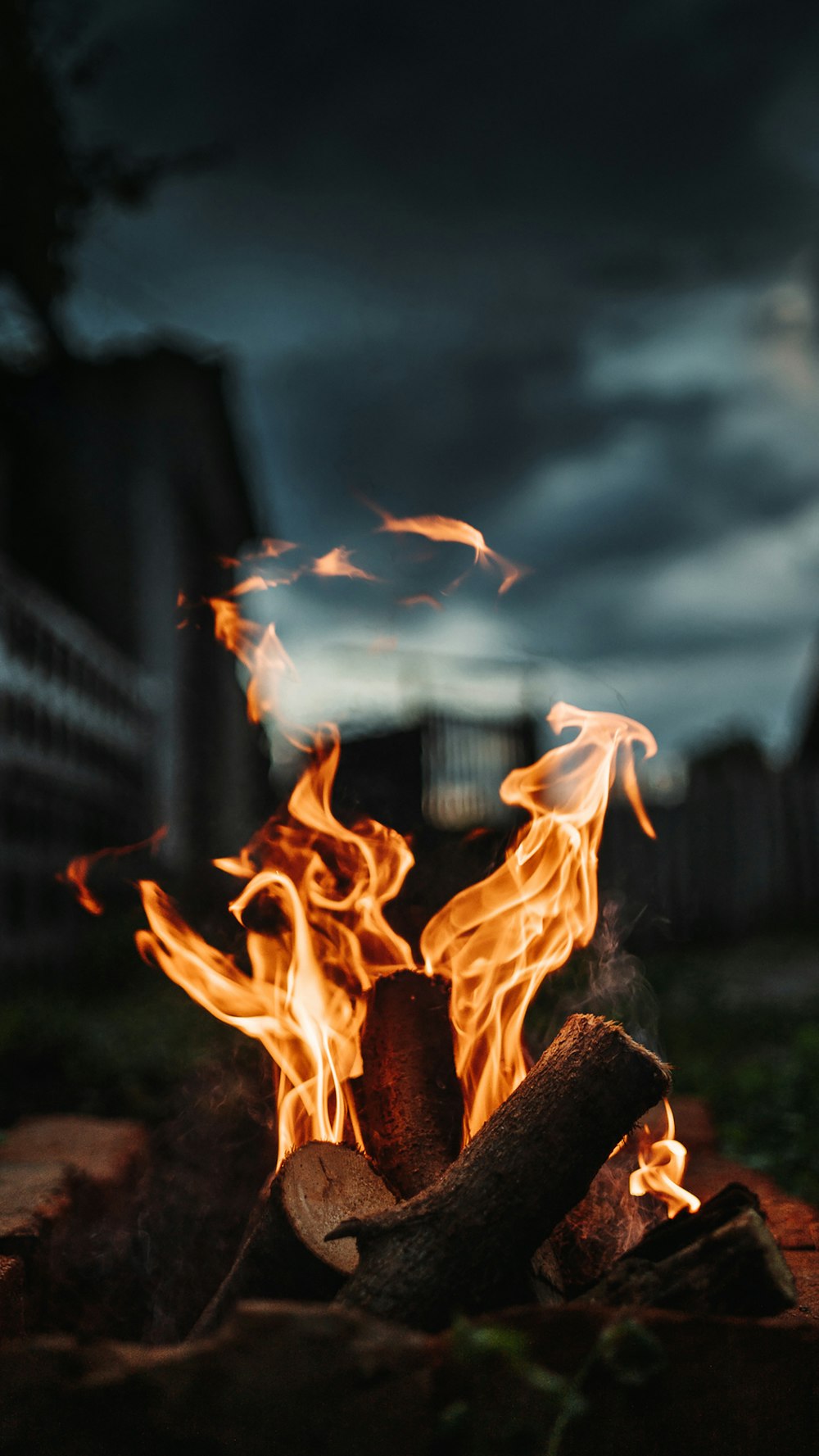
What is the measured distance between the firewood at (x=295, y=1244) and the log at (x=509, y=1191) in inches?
5.2

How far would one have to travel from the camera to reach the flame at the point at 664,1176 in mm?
2025

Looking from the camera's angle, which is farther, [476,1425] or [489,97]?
[489,97]

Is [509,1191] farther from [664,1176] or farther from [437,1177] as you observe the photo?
[664,1176]

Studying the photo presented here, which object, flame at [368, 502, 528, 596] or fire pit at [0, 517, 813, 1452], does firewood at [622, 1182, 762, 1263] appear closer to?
fire pit at [0, 517, 813, 1452]

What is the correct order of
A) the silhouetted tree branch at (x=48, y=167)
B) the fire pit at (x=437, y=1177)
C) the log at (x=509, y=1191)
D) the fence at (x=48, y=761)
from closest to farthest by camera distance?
the fire pit at (x=437, y=1177)
the log at (x=509, y=1191)
the fence at (x=48, y=761)
the silhouetted tree branch at (x=48, y=167)

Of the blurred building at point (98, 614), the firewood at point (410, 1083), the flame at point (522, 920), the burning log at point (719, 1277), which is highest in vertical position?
the blurred building at point (98, 614)

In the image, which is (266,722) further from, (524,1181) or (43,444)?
(43,444)

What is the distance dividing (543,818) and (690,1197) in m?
0.94

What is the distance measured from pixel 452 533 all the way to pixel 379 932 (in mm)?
1199

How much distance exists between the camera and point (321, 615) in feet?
10.9

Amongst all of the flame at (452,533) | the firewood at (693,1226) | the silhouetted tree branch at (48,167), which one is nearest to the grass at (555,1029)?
the firewood at (693,1226)

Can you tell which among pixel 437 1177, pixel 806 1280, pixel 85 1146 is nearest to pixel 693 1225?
Answer: pixel 806 1280

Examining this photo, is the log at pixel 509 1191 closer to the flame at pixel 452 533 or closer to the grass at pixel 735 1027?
the grass at pixel 735 1027

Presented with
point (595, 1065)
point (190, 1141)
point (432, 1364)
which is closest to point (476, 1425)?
point (432, 1364)
